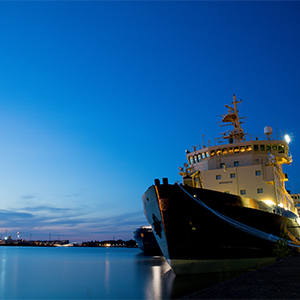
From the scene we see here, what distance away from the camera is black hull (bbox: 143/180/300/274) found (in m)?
14.5

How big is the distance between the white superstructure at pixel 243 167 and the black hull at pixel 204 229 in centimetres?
318

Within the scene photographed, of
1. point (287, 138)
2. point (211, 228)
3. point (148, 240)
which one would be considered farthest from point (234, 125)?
point (148, 240)

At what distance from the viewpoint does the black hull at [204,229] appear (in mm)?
14461

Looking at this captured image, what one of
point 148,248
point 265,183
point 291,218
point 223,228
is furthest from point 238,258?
point 148,248

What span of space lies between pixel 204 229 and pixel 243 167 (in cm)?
674

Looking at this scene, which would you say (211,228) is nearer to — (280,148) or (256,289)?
(256,289)

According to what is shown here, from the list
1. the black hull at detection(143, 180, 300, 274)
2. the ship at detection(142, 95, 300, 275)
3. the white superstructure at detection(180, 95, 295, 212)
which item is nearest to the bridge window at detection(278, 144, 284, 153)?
the white superstructure at detection(180, 95, 295, 212)

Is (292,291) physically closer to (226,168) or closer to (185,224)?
(185,224)

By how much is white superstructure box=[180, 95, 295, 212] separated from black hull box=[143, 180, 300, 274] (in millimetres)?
3176

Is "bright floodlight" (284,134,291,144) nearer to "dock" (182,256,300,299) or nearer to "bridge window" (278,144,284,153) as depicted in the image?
"bridge window" (278,144,284,153)

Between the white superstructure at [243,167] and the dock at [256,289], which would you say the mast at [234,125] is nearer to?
the white superstructure at [243,167]

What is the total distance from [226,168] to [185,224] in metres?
6.92

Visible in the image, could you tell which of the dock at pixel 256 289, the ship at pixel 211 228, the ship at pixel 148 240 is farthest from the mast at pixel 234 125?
the ship at pixel 148 240

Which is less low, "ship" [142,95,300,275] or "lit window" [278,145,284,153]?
"lit window" [278,145,284,153]
